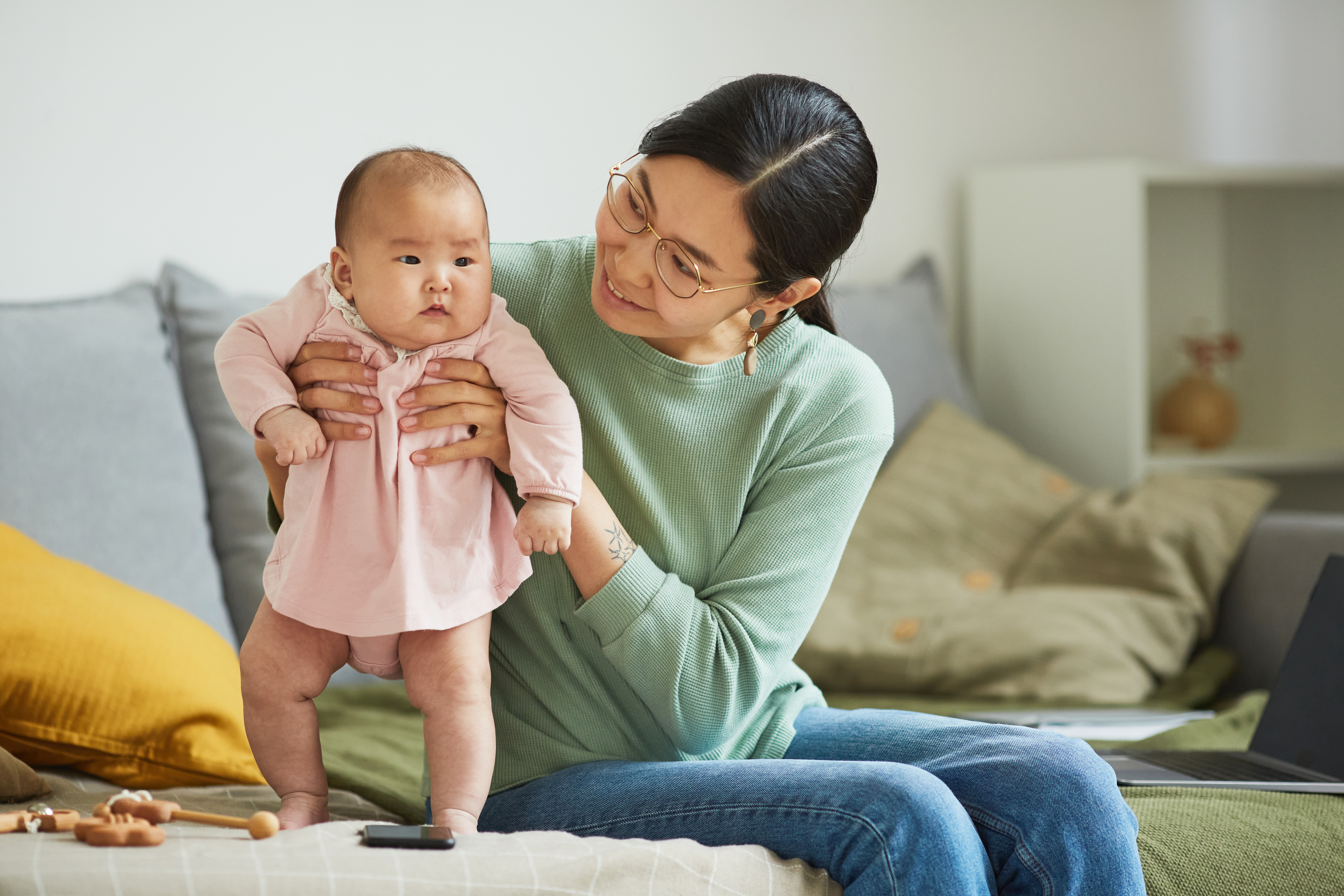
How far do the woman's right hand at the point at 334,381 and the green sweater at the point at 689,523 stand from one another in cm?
20

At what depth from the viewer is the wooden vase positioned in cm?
289

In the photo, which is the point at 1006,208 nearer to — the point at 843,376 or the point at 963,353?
the point at 963,353

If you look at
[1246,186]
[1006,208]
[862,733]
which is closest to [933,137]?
[1006,208]

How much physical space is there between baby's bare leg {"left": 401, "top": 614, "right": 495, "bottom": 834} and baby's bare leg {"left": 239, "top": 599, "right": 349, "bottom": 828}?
0.28 ft

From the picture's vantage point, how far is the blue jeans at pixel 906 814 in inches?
40.3

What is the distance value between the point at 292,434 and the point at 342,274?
175 millimetres

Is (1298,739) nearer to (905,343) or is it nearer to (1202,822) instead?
(1202,822)

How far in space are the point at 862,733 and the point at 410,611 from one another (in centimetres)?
49

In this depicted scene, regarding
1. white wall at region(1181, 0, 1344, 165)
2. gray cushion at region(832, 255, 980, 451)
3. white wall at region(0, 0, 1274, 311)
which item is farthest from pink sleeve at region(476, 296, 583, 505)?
white wall at region(1181, 0, 1344, 165)

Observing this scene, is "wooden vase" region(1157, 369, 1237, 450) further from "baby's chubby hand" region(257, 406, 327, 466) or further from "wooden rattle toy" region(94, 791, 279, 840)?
"wooden rattle toy" region(94, 791, 279, 840)

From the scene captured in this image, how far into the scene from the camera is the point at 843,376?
4.25 feet

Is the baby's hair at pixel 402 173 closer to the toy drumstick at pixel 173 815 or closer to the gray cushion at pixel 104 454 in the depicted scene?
the toy drumstick at pixel 173 815

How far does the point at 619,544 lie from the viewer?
1161 millimetres

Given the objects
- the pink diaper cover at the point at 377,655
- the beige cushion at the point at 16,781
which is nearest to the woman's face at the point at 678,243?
the pink diaper cover at the point at 377,655
